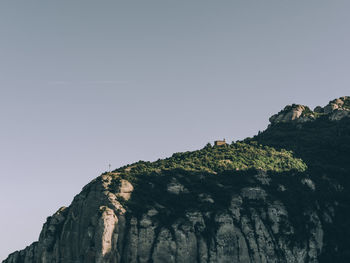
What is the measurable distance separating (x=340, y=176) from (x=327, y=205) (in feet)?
69.6

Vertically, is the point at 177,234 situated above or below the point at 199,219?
below

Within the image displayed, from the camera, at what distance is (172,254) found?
148625mm

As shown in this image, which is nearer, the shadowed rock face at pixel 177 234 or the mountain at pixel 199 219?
the shadowed rock face at pixel 177 234

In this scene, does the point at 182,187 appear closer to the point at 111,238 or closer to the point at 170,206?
the point at 170,206

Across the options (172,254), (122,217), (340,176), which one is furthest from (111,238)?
(340,176)

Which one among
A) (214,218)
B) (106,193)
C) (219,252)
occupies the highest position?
(106,193)

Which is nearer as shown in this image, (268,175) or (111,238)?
(111,238)

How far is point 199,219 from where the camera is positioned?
158m

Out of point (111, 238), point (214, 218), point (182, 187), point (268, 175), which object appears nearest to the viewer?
point (111, 238)

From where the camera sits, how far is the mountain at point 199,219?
150375mm

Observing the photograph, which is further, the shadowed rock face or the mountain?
the mountain

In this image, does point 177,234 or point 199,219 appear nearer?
point 177,234

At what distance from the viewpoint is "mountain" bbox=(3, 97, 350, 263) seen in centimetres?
15038

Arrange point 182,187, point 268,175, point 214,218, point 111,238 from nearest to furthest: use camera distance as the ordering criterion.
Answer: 1. point 111,238
2. point 214,218
3. point 182,187
4. point 268,175
